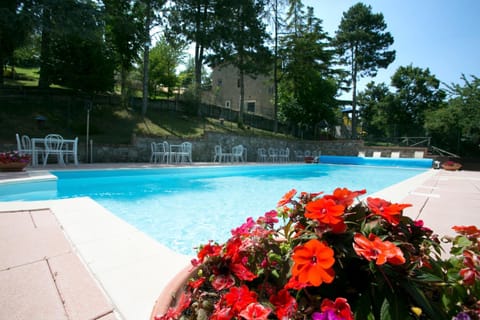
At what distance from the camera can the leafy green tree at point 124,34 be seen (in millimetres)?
10992

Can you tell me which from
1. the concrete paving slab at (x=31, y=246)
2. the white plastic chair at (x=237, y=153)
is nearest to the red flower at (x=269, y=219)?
the concrete paving slab at (x=31, y=246)

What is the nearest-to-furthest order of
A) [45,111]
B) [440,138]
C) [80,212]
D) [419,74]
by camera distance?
[80,212]
[45,111]
[440,138]
[419,74]

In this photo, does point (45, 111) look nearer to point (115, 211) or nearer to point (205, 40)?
point (205, 40)

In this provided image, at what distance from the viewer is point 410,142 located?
1667 cm

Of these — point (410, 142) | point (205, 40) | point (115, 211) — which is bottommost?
point (115, 211)

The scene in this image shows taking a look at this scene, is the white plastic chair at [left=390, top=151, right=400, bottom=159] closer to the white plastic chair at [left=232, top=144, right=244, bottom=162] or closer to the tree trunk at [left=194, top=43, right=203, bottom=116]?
the white plastic chair at [left=232, top=144, right=244, bottom=162]

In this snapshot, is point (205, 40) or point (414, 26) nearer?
point (414, 26)

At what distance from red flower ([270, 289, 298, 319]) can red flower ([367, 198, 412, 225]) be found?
1.09 feet

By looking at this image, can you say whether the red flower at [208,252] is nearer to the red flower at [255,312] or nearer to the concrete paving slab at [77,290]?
the red flower at [255,312]

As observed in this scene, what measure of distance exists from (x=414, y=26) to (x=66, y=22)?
12.1 meters

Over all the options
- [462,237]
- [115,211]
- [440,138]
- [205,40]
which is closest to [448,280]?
[462,237]

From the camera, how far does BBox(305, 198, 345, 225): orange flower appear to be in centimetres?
62

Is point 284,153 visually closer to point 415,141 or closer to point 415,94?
point 415,141

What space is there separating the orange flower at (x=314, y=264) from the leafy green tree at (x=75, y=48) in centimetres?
1123
